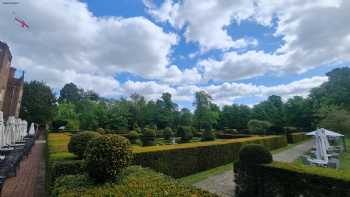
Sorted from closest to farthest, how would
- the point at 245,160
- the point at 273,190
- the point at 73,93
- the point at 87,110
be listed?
1. the point at 273,190
2. the point at 245,160
3. the point at 87,110
4. the point at 73,93

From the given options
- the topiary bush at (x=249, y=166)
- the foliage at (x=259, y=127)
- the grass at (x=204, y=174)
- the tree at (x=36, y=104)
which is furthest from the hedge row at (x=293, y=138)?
the tree at (x=36, y=104)

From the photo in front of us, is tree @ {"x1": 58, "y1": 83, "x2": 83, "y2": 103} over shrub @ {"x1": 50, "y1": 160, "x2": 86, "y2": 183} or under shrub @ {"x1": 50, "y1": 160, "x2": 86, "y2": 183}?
over

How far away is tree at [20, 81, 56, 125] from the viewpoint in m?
36.1

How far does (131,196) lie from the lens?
124 inches

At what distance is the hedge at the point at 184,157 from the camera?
6773 mm

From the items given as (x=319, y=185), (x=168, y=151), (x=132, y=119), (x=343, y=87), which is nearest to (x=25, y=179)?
(x=168, y=151)

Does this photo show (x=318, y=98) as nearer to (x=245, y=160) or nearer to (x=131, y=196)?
(x=245, y=160)

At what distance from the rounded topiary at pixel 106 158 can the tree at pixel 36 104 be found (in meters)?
39.9

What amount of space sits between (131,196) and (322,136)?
9590 mm

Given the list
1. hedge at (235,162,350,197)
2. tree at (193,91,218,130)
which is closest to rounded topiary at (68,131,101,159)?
hedge at (235,162,350,197)

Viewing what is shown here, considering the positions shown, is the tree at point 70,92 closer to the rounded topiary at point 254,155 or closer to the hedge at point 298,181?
the rounded topiary at point 254,155

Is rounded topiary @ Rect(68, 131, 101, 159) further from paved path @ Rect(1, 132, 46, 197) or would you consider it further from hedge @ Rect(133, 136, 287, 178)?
paved path @ Rect(1, 132, 46, 197)

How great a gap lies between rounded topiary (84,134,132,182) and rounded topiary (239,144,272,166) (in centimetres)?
344

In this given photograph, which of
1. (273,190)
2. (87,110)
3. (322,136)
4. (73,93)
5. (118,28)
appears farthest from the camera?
(73,93)
